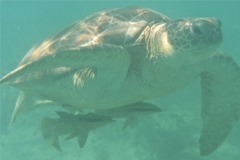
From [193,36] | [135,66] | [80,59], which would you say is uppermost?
[193,36]

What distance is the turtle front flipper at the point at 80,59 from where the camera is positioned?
3.92m

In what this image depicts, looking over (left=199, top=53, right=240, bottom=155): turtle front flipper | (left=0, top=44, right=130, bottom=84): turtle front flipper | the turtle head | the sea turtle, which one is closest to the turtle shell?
the sea turtle

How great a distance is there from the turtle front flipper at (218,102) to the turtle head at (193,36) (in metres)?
1.05

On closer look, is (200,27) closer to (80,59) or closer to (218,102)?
(80,59)

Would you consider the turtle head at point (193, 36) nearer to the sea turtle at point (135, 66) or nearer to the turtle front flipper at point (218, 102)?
the sea turtle at point (135, 66)

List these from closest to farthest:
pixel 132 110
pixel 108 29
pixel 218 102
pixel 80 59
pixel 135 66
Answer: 1. pixel 80 59
2. pixel 135 66
3. pixel 108 29
4. pixel 132 110
5. pixel 218 102

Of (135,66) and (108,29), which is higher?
(108,29)

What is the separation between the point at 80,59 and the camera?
406 cm

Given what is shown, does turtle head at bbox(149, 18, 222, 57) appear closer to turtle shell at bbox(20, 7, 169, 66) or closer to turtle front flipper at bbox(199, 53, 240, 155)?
turtle shell at bbox(20, 7, 169, 66)

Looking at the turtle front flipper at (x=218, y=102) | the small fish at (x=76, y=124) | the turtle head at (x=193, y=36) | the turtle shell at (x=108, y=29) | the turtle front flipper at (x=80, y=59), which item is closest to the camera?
the turtle head at (x=193, y=36)

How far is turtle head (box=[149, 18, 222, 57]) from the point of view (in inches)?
144

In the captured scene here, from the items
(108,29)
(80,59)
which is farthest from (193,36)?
(108,29)

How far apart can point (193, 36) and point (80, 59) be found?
1.36 metres

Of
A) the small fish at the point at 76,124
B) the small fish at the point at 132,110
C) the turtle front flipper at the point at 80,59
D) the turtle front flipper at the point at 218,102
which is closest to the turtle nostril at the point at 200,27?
the turtle front flipper at the point at 80,59
